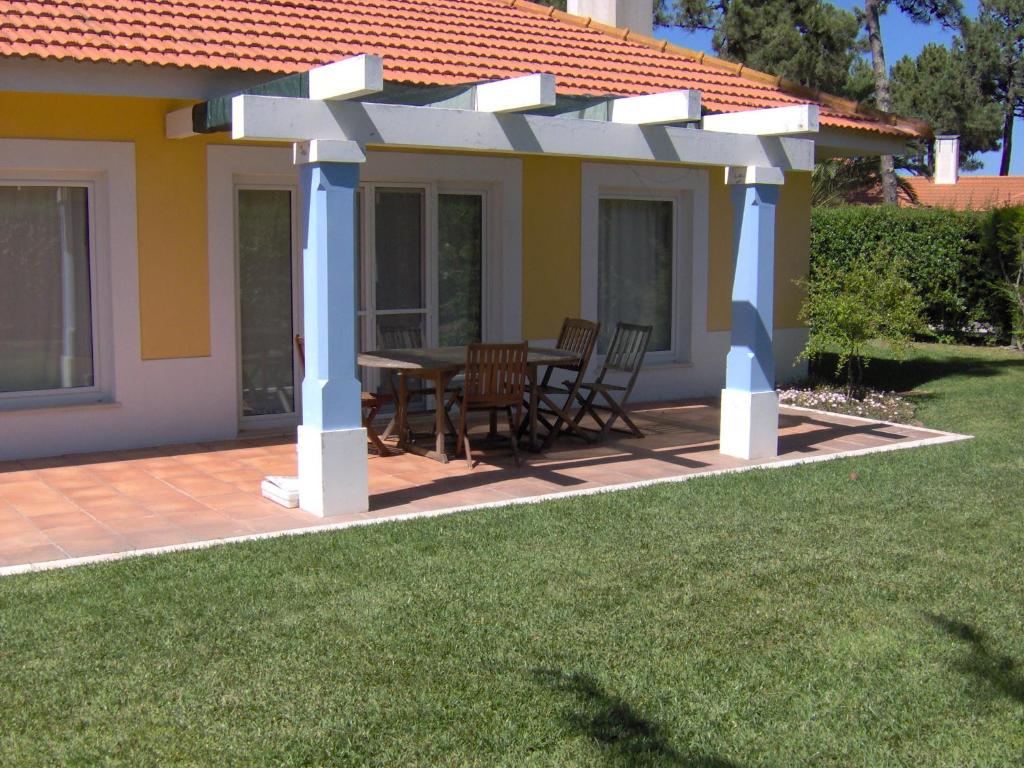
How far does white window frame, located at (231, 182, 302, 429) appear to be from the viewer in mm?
10148

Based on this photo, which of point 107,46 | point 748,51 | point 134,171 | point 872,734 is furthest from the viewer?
point 748,51

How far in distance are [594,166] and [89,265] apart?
16.9ft

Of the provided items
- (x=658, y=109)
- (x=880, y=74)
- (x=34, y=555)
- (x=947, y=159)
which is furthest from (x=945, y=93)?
(x=34, y=555)

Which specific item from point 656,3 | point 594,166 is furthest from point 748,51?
point 594,166

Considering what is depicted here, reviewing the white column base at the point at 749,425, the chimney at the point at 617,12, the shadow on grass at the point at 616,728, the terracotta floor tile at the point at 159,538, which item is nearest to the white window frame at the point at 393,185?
the white column base at the point at 749,425

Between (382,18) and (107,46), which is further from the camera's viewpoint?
(382,18)

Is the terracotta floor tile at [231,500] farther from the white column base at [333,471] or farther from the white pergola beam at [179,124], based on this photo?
the white pergola beam at [179,124]

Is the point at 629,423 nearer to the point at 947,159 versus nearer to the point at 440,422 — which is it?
the point at 440,422

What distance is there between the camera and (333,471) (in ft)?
24.3

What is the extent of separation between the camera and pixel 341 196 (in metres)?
7.30

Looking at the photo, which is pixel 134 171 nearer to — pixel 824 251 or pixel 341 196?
pixel 341 196

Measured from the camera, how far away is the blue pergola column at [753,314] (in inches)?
365

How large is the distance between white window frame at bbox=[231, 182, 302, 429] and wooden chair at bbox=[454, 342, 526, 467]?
224 cm

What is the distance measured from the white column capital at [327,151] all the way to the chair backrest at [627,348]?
11.9ft
